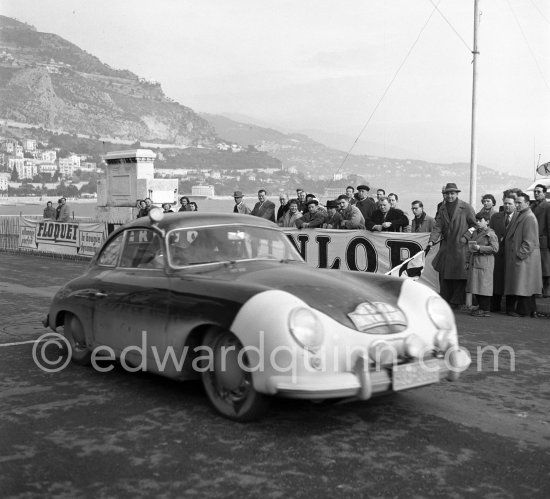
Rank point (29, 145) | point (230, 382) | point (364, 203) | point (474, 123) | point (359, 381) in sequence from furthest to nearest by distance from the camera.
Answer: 1. point (29, 145)
2. point (474, 123)
3. point (364, 203)
4. point (230, 382)
5. point (359, 381)

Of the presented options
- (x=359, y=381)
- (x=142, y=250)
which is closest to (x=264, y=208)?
(x=142, y=250)

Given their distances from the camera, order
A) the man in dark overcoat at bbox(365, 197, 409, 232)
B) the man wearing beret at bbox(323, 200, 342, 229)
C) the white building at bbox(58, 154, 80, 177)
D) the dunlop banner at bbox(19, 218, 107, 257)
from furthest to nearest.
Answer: the white building at bbox(58, 154, 80, 177) → the dunlop banner at bbox(19, 218, 107, 257) → the man wearing beret at bbox(323, 200, 342, 229) → the man in dark overcoat at bbox(365, 197, 409, 232)

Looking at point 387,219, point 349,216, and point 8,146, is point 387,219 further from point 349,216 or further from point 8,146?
point 8,146

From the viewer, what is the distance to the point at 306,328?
4465 millimetres

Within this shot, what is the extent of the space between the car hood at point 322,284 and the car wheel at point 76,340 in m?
1.96

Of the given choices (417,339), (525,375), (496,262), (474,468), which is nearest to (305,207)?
(496,262)

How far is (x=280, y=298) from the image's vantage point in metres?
4.58

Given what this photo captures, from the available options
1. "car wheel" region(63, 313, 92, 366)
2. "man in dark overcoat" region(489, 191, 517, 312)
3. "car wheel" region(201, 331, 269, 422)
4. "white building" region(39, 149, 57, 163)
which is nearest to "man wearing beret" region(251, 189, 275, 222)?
"man in dark overcoat" region(489, 191, 517, 312)

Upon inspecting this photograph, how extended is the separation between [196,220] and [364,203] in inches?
320

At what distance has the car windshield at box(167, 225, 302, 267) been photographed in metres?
5.65

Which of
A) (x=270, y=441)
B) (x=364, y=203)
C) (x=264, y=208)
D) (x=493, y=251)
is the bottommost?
(x=270, y=441)

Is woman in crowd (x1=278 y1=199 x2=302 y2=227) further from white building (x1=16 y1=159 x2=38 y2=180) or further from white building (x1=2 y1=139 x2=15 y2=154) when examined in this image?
white building (x1=2 y1=139 x2=15 y2=154)

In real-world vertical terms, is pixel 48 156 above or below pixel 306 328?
above

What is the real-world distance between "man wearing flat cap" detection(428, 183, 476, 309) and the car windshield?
4989mm
